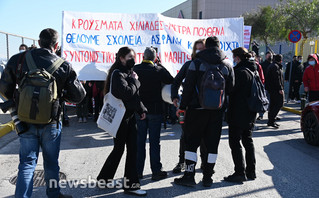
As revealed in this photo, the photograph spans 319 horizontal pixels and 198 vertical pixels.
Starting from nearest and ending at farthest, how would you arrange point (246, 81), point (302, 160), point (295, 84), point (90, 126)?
point (246, 81) → point (302, 160) → point (90, 126) → point (295, 84)

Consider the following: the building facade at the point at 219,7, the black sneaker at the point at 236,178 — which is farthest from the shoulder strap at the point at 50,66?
the building facade at the point at 219,7

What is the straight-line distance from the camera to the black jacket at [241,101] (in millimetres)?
4375

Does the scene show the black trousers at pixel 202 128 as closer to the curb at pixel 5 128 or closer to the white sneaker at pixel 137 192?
the white sneaker at pixel 137 192

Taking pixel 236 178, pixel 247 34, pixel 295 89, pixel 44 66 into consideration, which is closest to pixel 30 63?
pixel 44 66

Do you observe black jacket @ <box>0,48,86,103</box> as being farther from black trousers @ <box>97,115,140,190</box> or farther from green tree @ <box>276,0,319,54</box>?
green tree @ <box>276,0,319,54</box>

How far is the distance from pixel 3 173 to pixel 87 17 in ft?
12.5

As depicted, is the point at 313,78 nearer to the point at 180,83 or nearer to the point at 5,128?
the point at 180,83

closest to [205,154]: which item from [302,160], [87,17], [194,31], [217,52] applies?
[217,52]

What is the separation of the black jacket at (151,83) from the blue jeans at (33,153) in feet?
4.84

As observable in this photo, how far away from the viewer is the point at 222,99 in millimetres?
3969

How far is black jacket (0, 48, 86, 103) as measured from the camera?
309cm

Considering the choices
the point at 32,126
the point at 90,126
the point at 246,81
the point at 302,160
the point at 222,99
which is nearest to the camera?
the point at 32,126

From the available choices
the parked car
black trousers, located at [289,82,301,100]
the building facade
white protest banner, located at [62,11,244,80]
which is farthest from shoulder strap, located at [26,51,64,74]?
the building facade

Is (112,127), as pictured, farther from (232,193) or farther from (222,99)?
(232,193)
